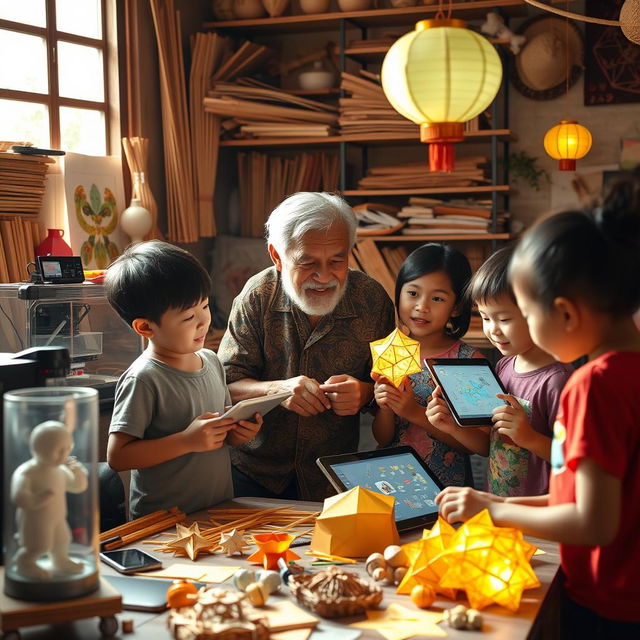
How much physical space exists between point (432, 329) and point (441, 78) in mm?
774

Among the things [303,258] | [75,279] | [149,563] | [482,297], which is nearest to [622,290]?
[482,297]

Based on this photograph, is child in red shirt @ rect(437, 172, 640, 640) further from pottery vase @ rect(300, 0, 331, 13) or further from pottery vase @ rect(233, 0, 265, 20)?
pottery vase @ rect(233, 0, 265, 20)

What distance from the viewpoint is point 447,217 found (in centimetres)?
481

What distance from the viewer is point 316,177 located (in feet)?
17.4

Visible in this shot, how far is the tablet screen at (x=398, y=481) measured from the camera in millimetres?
1957

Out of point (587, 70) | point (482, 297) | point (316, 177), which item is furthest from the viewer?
point (316, 177)

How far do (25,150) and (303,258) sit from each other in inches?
62.3

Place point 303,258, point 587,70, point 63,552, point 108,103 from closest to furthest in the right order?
point 63,552
point 303,258
point 108,103
point 587,70

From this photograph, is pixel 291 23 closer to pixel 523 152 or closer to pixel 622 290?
pixel 523 152

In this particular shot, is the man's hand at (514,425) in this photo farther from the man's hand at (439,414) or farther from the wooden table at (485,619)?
the wooden table at (485,619)

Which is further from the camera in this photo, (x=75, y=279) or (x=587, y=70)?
(x=587, y=70)

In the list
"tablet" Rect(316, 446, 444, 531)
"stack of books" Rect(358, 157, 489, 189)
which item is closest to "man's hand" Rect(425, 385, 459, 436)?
"tablet" Rect(316, 446, 444, 531)

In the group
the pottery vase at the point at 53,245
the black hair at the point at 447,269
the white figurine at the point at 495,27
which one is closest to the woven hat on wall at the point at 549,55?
the white figurine at the point at 495,27

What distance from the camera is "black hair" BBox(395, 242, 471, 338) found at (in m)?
2.59
